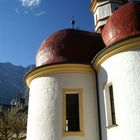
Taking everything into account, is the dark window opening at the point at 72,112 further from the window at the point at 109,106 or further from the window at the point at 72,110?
the window at the point at 109,106

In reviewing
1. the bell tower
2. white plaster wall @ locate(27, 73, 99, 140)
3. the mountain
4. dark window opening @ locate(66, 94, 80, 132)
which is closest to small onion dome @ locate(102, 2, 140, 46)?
white plaster wall @ locate(27, 73, 99, 140)

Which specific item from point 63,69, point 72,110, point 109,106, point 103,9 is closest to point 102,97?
point 109,106

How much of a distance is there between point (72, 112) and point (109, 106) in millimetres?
1969

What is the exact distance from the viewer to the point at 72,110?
12.2m

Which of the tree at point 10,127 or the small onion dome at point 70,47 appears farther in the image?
the tree at point 10,127

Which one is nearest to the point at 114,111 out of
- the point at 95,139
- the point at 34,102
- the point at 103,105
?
the point at 103,105

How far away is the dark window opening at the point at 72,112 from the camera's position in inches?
475

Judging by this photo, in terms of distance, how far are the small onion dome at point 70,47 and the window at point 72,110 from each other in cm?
157

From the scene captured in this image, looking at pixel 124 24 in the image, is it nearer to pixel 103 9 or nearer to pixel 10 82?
pixel 103 9

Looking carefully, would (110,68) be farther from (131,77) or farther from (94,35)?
(94,35)

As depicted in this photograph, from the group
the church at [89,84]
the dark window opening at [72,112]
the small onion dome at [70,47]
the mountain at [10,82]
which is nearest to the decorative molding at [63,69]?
the church at [89,84]

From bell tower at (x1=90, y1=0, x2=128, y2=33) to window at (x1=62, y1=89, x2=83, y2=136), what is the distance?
723 cm

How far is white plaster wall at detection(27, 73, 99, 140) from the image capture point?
1160 cm

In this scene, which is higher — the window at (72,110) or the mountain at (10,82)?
the mountain at (10,82)
